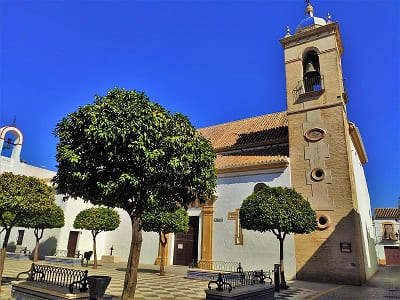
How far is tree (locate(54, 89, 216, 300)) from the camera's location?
240 inches

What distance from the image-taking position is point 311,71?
55.0 feet

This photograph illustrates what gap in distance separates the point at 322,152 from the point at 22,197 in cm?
1366

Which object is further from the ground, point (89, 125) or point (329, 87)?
point (329, 87)

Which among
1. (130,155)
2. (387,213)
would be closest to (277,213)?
(130,155)

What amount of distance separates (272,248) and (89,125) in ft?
39.2

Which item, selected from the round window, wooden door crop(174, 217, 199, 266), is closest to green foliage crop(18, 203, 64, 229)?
wooden door crop(174, 217, 199, 266)

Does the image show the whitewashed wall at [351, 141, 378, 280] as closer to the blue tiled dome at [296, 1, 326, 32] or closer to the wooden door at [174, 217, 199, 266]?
the blue tiled dome at [296, 1, 326, 32]

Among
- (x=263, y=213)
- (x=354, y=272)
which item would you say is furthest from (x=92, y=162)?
(x=354, y=272)

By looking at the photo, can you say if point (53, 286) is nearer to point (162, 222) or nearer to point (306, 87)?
point (162, 222)

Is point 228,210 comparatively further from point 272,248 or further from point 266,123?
point 266,123

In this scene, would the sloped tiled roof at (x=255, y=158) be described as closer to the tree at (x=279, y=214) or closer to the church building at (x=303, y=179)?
the church building at (x=303, y=179)

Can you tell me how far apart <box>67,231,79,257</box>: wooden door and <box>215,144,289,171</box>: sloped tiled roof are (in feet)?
40.3

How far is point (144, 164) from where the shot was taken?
20.2 feet

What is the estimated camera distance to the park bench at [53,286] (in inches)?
248
